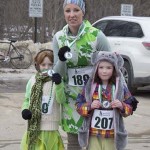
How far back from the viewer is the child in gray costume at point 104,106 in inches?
164

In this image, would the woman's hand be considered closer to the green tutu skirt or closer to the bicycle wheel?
the green tutu skirt

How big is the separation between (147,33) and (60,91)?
24.9ft

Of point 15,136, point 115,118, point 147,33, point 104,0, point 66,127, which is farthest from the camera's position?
point 104,0

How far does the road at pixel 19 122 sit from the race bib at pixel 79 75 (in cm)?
260

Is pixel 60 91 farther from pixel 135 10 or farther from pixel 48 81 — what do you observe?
pixel 135 10

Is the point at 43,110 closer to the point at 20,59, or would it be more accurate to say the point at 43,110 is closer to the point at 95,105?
the point at 95,105

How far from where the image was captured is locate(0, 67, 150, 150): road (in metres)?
7.10

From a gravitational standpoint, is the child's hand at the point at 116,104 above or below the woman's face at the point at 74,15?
below

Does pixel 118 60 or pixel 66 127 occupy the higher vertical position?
pixel 118 60

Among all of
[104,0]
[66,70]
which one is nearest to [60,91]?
[66,70]

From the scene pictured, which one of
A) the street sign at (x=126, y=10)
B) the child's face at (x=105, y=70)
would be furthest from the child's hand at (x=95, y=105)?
the street sign at (x=126, y=10)

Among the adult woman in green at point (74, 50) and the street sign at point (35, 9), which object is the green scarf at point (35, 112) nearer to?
the adult woman in green at point (74, 50)

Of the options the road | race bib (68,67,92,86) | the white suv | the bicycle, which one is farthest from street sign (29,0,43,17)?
race bib (68,67,92,86)

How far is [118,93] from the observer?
419cm
